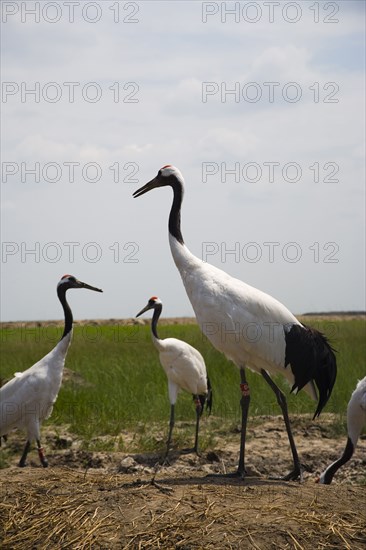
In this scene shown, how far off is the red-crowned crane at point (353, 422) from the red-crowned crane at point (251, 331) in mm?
284

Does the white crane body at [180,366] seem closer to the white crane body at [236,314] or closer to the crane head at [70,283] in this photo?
the crane head at [70,283]

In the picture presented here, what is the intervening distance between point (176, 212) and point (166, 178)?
0.45m

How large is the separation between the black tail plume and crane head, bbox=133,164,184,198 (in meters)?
1.73

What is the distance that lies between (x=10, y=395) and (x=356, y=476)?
11.9ft

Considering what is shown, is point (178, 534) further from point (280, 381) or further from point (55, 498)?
point (280, 381)

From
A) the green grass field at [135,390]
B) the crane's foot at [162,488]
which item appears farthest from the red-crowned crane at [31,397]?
the crane's foot at [162,488]

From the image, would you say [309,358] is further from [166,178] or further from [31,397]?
[31,397]

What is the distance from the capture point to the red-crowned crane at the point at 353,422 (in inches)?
282

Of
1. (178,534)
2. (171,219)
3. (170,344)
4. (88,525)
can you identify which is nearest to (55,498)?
(88,525)

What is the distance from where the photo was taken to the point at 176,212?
23.8 feet

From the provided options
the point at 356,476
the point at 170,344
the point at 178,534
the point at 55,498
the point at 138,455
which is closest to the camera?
the point at 178,534

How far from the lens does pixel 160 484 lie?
5902 mm

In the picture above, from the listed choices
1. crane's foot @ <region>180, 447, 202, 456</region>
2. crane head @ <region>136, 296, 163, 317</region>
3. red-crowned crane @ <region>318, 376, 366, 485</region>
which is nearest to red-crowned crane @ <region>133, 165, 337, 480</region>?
red-crowned crane @ <region>318, 376, 366, 485</region>

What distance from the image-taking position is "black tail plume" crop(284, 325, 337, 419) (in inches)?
270
